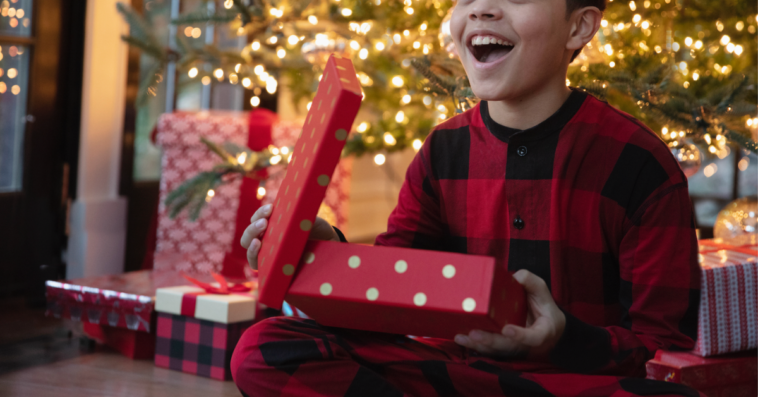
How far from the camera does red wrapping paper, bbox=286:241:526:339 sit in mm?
619

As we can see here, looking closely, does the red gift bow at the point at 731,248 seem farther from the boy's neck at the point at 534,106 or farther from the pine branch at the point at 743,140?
the boy's neck at the point at 534,106

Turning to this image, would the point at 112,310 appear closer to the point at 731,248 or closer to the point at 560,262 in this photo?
the point at 560,262

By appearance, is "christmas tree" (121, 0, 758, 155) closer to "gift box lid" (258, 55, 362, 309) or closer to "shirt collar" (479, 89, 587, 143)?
"shirt collar" (479, 89, 587, 143)

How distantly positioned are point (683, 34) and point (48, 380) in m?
2.03

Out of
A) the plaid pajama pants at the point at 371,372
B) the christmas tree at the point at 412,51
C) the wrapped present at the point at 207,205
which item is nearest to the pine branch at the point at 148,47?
the christmas tree at the point at 412,51

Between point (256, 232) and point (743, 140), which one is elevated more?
point (743, 140)

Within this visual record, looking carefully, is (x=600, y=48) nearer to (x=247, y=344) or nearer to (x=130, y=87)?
(x=247, y=344)

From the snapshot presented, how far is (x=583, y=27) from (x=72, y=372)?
1.09m

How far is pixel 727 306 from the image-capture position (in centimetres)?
118

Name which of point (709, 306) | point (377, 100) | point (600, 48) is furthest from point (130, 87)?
point (709, 306)

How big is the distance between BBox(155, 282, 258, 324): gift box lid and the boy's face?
0.69 m

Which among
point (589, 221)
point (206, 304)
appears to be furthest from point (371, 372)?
point (206, 304)

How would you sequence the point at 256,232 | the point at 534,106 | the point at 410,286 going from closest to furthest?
1. the point at 410,286
2. the point at 256,232
3. the point at 534,106

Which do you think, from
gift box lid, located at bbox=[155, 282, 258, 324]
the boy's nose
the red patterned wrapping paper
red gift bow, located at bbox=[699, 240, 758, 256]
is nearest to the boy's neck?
the boy's nose
